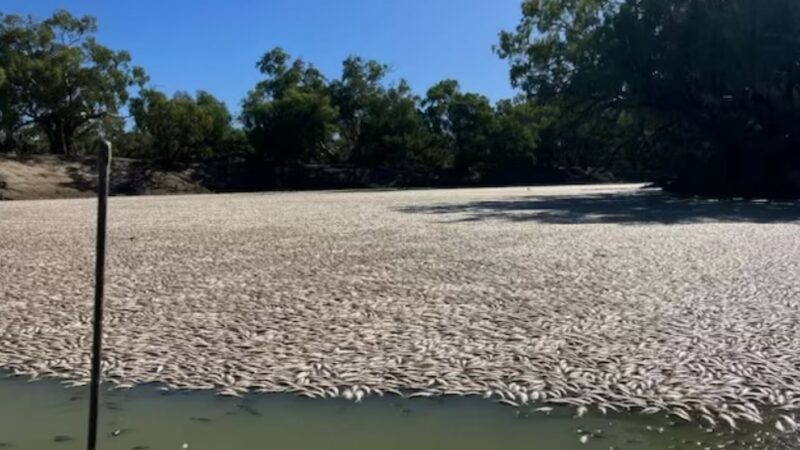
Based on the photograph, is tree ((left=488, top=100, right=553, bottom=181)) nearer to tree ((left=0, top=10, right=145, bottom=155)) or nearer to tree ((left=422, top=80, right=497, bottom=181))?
tree ((left=422, top=80, right=497, bottom=181))

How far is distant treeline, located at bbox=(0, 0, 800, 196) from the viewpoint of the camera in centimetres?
3156

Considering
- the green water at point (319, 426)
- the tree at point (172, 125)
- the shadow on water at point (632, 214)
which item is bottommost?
the green water at point (319, 426)

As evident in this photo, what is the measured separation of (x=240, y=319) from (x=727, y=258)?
826cm

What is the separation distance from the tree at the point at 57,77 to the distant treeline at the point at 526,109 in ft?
0.32

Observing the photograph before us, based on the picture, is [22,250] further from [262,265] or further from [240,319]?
[240,319]

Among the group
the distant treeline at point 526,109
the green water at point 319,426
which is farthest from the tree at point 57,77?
the green water at point 319,426

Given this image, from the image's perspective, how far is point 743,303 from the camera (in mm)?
8031

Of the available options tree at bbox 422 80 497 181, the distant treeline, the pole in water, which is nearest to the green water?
the pole in water

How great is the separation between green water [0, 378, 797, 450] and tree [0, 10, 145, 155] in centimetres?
4620

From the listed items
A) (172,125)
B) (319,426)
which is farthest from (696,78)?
(172,125)

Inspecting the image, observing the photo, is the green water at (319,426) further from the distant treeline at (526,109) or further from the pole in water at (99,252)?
the distant treeline at (526,109)

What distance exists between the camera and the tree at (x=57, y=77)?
46.3 meters

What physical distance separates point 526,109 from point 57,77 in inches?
1451

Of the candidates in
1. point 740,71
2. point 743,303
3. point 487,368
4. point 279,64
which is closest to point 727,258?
point 743,303
